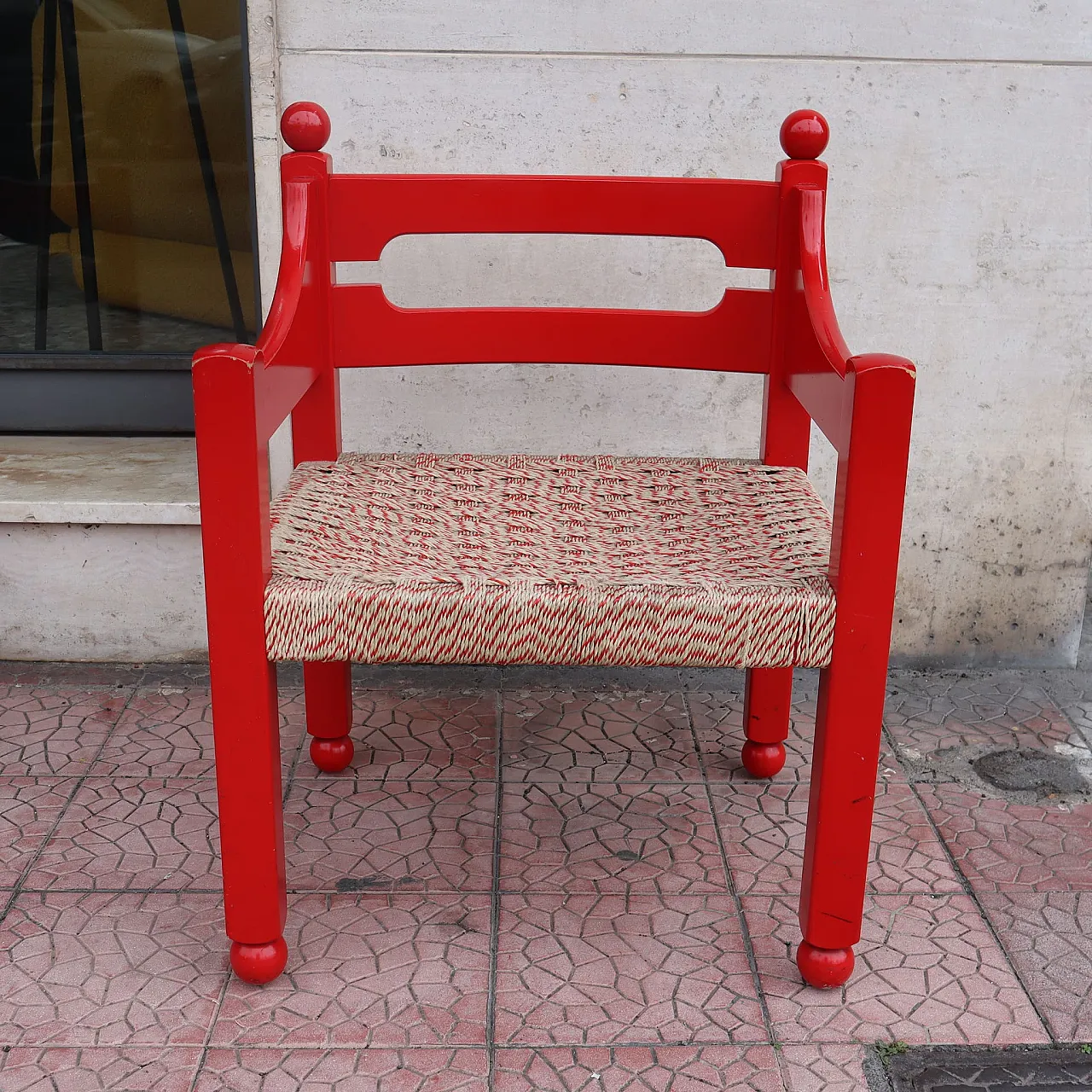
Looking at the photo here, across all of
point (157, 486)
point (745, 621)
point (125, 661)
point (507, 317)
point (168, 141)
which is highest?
point (168, 141)

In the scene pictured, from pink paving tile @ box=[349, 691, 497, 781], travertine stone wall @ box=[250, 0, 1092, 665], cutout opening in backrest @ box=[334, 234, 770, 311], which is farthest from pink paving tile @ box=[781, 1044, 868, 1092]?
cutout opening in backrest @ box=[334, 234, 770, 311]

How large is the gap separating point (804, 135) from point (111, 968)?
53.0 inches

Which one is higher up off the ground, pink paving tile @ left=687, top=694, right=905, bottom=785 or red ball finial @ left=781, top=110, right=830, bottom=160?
red ball finial @ left=781, top=110, right=830, bottom=160

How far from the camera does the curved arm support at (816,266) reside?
1.51 m

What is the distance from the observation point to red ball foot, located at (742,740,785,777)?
6.13ft

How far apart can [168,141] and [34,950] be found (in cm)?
160

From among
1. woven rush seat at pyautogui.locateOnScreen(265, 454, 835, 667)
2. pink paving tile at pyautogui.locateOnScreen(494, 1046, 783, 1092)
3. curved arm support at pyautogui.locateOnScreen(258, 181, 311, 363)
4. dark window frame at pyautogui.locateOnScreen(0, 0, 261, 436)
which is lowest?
pink paving tile at pyautogui.locateOnScreen(494, 1046, 783, 1092)

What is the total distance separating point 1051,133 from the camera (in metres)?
2.01

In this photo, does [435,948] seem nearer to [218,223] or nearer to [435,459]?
[435,459]

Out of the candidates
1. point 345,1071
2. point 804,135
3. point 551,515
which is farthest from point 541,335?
point 345,1071

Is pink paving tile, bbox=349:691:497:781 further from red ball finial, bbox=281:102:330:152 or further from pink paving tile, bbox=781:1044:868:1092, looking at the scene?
red ball finial, bbox=281:102:330:152

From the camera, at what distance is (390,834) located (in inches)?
68.6

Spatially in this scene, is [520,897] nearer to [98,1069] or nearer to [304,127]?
[98,1069]

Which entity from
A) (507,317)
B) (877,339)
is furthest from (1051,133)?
(507,317)
